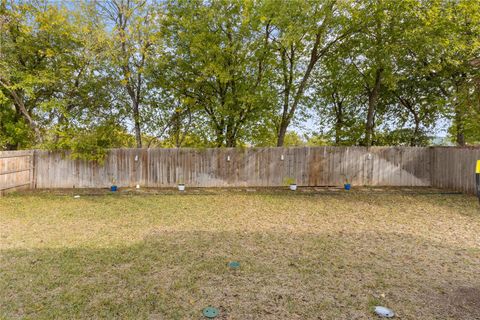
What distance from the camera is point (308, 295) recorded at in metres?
2.40

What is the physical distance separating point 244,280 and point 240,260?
492mm

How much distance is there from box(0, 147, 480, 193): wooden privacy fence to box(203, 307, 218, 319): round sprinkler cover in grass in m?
6.35

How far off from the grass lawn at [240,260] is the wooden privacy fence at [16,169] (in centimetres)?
172

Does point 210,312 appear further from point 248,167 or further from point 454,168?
point 454,168

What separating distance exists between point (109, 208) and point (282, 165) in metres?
5.29

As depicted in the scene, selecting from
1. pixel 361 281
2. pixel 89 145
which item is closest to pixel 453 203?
pixel 361 281

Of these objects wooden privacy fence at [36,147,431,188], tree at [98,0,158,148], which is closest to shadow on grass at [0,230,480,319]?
wooden privacy fence at [36,147,431,188]

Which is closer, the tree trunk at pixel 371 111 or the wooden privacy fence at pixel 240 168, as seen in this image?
the wooden privacy fence at pixel 240 168

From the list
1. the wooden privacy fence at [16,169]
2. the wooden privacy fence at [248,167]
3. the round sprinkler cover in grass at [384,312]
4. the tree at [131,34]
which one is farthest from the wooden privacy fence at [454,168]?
the wooden privacy fence at [16,169]

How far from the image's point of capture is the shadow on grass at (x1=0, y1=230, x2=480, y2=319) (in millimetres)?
2178

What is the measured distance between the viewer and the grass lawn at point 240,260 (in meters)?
2.23

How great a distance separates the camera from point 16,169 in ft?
24.1

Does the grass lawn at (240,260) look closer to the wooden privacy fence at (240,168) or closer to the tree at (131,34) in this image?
the wooden privacy fence at (240,168)

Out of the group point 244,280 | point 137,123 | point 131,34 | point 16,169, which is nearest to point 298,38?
point 131,34
